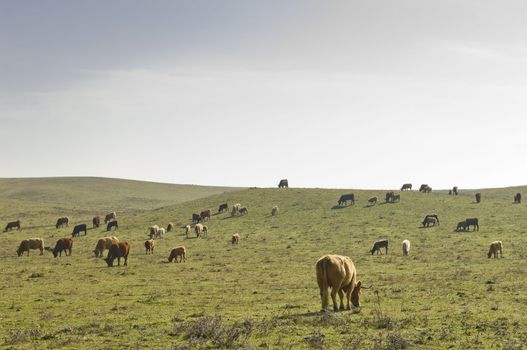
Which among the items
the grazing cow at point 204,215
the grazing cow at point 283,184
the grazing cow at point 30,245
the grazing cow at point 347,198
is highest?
the grazing cow at point 283,184

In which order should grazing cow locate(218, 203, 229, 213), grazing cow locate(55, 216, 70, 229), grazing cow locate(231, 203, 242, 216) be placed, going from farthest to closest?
1. grazing cow locate(218, 203, 229, 213)
2. grazing cow locate(231, 203, 242, 216)
3. grazing cow locate(55, 216, 70, 229)

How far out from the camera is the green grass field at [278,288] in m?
13.4

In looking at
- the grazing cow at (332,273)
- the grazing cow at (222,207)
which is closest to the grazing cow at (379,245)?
the grazing cow at (332,273)

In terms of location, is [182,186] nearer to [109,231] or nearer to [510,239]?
[109,231]

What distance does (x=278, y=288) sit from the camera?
78.7 feet

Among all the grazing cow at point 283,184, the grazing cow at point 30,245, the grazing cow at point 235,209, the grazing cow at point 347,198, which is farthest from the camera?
the grazing cow at point 283,184

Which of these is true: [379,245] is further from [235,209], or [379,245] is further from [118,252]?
Result: [235,209]

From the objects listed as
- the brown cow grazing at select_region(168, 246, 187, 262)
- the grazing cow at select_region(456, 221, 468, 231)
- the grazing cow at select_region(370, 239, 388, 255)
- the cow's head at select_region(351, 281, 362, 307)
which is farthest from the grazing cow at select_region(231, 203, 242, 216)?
the cow's head at select_region(351, 281, 362, 307)

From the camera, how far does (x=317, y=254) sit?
40.0 metres

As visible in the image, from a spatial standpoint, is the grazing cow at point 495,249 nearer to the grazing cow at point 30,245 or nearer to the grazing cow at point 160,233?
the grazing cow at point 160,233

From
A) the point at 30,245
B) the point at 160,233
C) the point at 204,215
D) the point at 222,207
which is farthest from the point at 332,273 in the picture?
the point at 222,207

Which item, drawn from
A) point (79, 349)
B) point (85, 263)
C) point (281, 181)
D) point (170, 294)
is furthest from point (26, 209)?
point (79, 349)

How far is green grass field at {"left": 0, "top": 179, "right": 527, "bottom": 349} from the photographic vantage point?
1338 cm

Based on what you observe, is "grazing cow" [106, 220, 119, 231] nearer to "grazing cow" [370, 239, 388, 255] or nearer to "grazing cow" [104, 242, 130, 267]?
"grazing cow" [104, 242, 130, 267]
